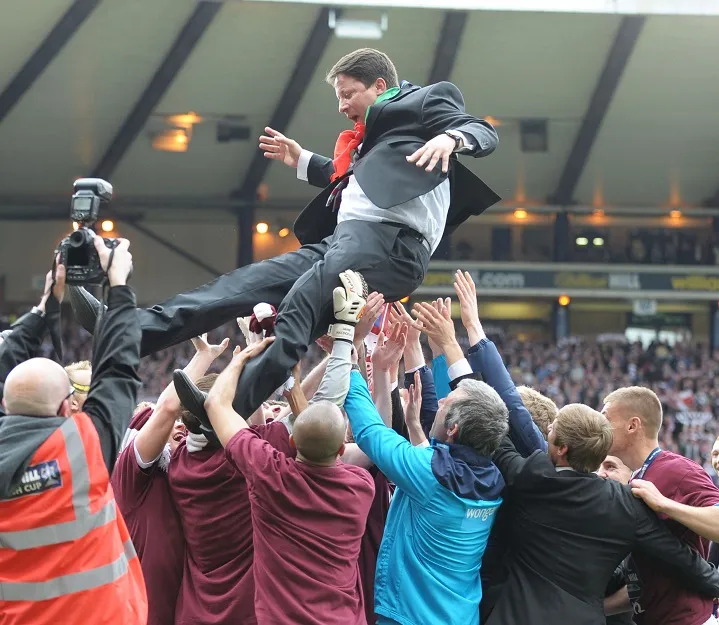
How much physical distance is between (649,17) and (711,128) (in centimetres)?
306

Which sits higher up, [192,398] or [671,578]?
[192,398]

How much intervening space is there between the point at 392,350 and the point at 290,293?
1.82ft

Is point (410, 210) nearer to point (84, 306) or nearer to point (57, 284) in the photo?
point (84, 306)

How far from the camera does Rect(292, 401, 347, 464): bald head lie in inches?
132

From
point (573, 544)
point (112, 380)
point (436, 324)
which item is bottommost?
point (573, 544)

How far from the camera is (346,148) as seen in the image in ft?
14.4

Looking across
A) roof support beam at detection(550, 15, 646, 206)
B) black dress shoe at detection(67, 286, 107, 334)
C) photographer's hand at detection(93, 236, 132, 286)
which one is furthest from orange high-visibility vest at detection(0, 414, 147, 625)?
roof support beam at detection(550, 15, 646, 206)

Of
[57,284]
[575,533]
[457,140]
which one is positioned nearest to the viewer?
[57,284]

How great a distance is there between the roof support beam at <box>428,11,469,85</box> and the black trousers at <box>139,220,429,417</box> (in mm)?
11027

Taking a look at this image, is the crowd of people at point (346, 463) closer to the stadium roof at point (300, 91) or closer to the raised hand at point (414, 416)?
the raised hand at point (414, 416)

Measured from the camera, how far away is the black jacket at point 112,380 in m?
3.06

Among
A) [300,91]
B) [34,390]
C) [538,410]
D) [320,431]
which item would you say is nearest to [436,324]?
[538,410]

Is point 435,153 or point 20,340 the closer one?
point 20,340

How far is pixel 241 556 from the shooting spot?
12.6 feet
